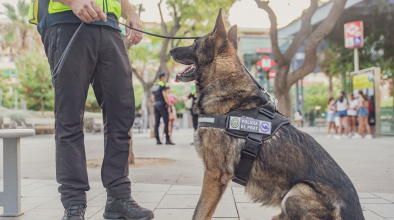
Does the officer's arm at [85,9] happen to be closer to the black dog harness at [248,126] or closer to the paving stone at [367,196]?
the black dog harness at [248,126]

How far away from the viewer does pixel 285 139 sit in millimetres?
2391

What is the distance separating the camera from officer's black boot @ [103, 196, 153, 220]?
9.73 feet

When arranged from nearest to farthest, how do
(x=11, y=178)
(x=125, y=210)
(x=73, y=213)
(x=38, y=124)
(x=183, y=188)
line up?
(x=73, y=213) → (x=125, y=210) → (x=11, y=178) → (x=183, y=188) → (x=38, y=124)

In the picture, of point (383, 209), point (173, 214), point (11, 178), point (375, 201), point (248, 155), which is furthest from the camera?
point (375, 201)

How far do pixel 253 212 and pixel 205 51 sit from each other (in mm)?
1666

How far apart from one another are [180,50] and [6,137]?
5.54ft

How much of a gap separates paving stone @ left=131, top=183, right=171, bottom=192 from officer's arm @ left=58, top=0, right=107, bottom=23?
2423 mm

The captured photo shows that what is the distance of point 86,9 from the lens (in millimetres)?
2594

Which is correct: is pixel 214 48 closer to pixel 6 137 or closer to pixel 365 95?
pixel 6 137

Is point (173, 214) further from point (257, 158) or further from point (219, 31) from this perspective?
point (219, 31)

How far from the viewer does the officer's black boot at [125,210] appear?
296 cm

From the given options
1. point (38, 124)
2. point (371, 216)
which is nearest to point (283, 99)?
point (371, 216)

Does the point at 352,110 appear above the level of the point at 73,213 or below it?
above

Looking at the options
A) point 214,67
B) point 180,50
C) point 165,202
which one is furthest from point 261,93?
point 165,202
